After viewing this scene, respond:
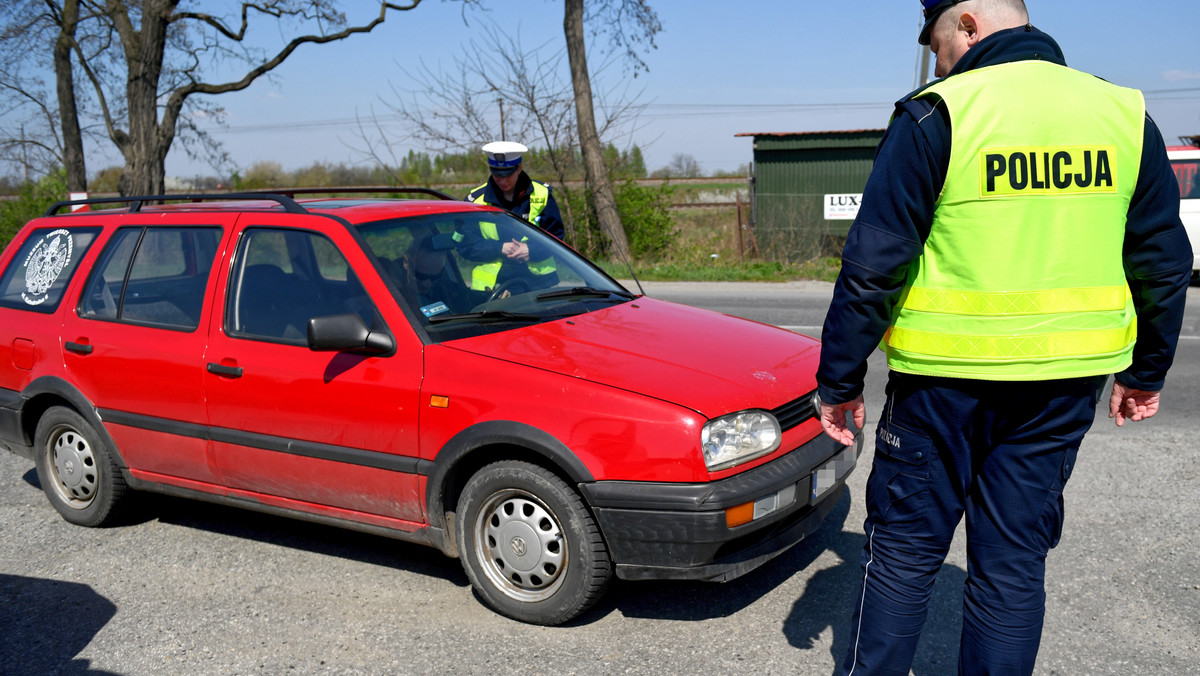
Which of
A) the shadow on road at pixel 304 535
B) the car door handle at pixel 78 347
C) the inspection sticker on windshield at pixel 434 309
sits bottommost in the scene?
the shadow on road at pixel 304 535

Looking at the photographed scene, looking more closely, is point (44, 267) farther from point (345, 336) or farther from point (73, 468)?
point (345, 336)

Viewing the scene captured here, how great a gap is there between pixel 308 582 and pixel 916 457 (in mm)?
2729

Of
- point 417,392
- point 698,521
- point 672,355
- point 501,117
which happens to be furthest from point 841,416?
point 501,117

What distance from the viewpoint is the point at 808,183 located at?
67.7 feet

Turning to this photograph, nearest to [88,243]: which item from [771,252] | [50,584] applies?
[50,584]

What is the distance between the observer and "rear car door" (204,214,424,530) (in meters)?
3.75

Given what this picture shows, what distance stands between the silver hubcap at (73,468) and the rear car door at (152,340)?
322 millimetres

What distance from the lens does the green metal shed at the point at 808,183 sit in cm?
1936

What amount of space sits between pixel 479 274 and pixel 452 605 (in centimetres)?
147

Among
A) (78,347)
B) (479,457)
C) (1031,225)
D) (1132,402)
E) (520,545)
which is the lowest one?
(520,545)

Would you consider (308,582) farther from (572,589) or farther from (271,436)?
(572,589)

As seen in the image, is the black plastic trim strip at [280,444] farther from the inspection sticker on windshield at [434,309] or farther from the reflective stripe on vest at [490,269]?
the reflective stripe on vest at [490,269]

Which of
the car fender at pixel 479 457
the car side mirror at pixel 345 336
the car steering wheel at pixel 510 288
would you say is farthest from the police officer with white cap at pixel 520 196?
the car fender at pixel 479 457

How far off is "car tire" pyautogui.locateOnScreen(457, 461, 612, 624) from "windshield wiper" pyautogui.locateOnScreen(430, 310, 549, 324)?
2.28 feet
